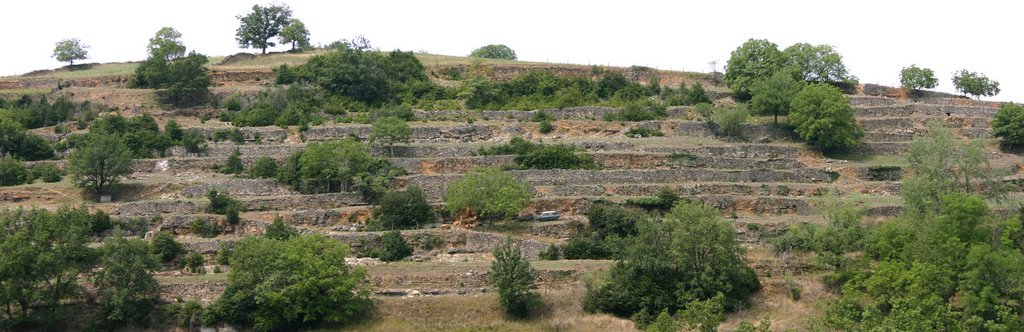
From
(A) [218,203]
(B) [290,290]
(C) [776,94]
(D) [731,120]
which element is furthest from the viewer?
(C) [776,94]

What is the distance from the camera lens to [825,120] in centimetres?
7344

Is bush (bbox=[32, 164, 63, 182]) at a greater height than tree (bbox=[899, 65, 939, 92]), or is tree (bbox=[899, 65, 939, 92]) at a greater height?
tree (bbox=[899, 65, 939, 92])

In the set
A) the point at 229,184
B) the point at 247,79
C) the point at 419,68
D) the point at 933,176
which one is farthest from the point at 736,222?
the point at 247,79

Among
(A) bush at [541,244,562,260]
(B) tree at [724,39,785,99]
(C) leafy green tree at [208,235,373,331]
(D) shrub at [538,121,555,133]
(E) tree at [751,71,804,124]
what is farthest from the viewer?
(B) tree at [724,39,785,99]

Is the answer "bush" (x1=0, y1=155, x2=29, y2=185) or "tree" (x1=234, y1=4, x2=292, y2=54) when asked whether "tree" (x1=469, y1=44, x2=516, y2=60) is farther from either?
"bush" (x1=0, y1=155, x2=29, y2=185)

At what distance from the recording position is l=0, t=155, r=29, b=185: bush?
221ft

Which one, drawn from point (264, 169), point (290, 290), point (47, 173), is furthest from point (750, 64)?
point (47, 173)

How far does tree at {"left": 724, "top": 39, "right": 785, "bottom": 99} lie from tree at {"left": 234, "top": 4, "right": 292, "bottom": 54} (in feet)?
128

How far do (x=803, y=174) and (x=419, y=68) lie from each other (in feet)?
111

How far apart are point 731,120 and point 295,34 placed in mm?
43009

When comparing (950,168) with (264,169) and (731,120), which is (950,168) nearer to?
(731,120)

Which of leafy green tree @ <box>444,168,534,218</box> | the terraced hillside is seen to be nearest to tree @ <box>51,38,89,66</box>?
the terraced hillside

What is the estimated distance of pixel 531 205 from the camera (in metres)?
64.8

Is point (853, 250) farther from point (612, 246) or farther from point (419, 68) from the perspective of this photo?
point (419, 68)
